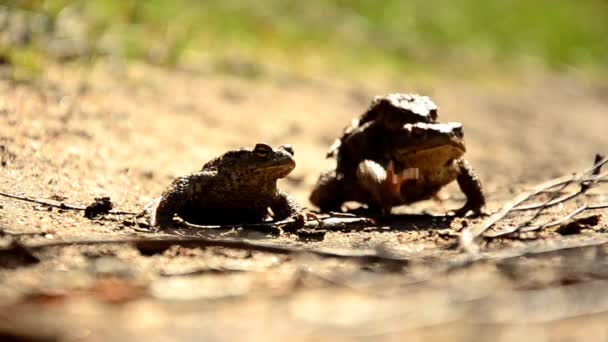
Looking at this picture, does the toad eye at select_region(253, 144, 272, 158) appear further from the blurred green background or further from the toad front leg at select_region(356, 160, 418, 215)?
the blurred green background

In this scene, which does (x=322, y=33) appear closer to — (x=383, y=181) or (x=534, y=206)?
(x=383, y=181)

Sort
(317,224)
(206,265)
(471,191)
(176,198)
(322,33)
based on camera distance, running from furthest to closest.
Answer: (322,33)
(471,191)
(317,224)
(176,198)
(206,265)

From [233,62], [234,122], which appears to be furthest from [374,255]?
[233,62]

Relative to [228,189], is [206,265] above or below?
below

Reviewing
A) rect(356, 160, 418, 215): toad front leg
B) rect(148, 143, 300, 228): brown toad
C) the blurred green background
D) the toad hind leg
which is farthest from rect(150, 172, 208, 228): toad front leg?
the blurred green background

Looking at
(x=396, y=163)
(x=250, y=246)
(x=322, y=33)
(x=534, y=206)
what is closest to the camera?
(x=250, y=246)

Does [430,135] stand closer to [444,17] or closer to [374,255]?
[374,255]

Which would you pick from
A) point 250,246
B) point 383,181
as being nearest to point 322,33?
point 383,181
